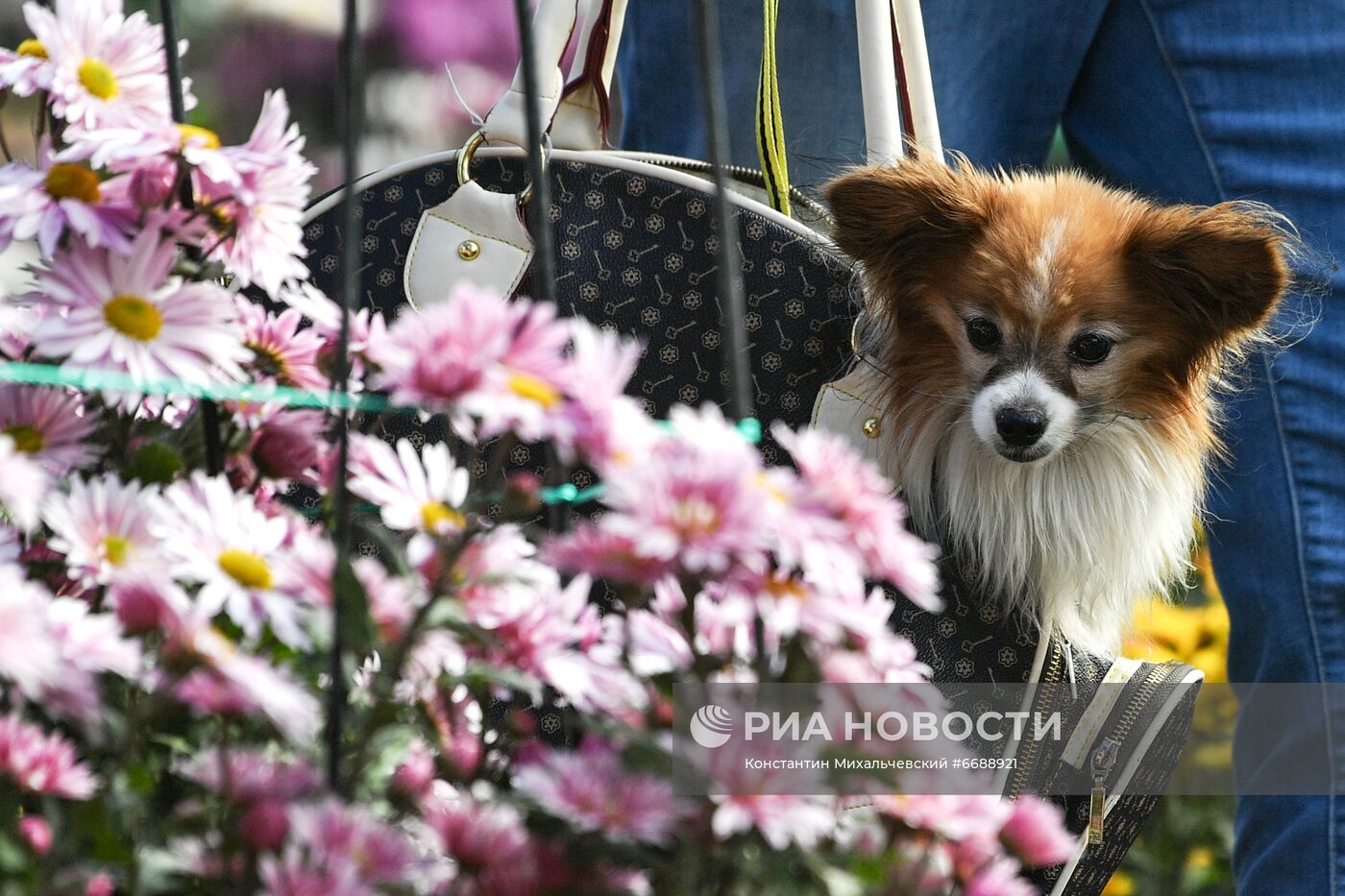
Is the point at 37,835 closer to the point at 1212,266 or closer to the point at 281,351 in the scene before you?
the point at 281,351

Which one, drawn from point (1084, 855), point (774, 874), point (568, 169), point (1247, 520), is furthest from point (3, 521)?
point (1247, 520)

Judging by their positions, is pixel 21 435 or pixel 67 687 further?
pixel 21 435

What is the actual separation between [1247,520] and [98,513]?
1386mm

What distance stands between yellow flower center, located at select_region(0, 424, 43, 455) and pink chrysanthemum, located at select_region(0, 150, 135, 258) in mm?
78

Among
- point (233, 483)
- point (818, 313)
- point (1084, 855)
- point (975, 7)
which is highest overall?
point (975, 7)

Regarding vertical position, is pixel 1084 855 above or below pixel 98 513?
below

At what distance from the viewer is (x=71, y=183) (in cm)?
63

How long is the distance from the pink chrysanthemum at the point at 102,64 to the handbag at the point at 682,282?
706 millimetres

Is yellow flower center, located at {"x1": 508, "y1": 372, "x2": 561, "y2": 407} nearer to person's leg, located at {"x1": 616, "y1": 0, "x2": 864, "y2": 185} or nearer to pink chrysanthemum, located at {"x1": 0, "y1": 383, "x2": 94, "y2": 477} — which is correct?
pink chrysanthemum, located at {"x1": 0, "y1": 383, "x2": 94, "y2": 477}

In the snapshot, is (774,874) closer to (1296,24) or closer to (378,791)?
(378,791)

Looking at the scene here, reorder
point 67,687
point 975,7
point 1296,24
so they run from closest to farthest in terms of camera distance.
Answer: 1. point 67,687
2. point 1296,24
3. point 975,7

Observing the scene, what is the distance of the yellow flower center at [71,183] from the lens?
2.07 feet

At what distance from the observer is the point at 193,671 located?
52 centimetres

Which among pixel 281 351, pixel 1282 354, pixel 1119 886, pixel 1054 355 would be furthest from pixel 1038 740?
pixel 1119 886
